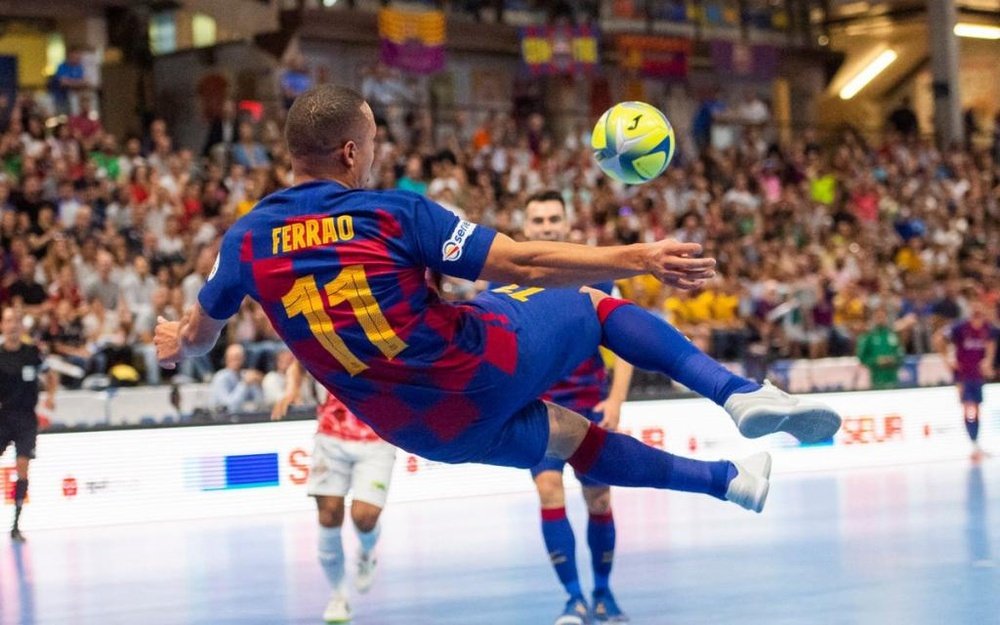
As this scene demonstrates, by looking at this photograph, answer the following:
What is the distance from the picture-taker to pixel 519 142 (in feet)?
69.0

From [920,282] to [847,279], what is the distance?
114cm

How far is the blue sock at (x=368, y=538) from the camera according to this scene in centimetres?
791

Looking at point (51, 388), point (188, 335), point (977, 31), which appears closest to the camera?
point (188, 335)

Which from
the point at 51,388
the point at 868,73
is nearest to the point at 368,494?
the point at 51,388

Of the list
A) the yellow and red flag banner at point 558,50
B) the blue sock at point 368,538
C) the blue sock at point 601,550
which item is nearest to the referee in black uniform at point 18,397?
the blue sock at point 368,538

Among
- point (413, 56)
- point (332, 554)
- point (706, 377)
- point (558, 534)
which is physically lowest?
point (332, 554)

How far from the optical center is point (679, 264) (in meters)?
4.43

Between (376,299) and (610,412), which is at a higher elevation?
(376,299)

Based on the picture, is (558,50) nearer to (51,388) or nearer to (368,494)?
(51,388)

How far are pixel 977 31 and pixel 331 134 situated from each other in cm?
3097

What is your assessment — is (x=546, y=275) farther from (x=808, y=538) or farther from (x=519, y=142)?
(x=519, y=142)

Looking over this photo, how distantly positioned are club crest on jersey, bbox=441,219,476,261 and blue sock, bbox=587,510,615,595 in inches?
122

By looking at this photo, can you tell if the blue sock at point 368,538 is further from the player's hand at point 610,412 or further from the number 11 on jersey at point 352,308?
the number 11 on jersey at point 352,308

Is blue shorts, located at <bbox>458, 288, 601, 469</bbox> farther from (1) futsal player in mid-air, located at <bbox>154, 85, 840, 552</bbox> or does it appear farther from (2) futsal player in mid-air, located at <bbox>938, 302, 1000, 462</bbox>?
(2) futsal player in mid-air, located at <bbox>938, 302, 1000, 462</bbox>
